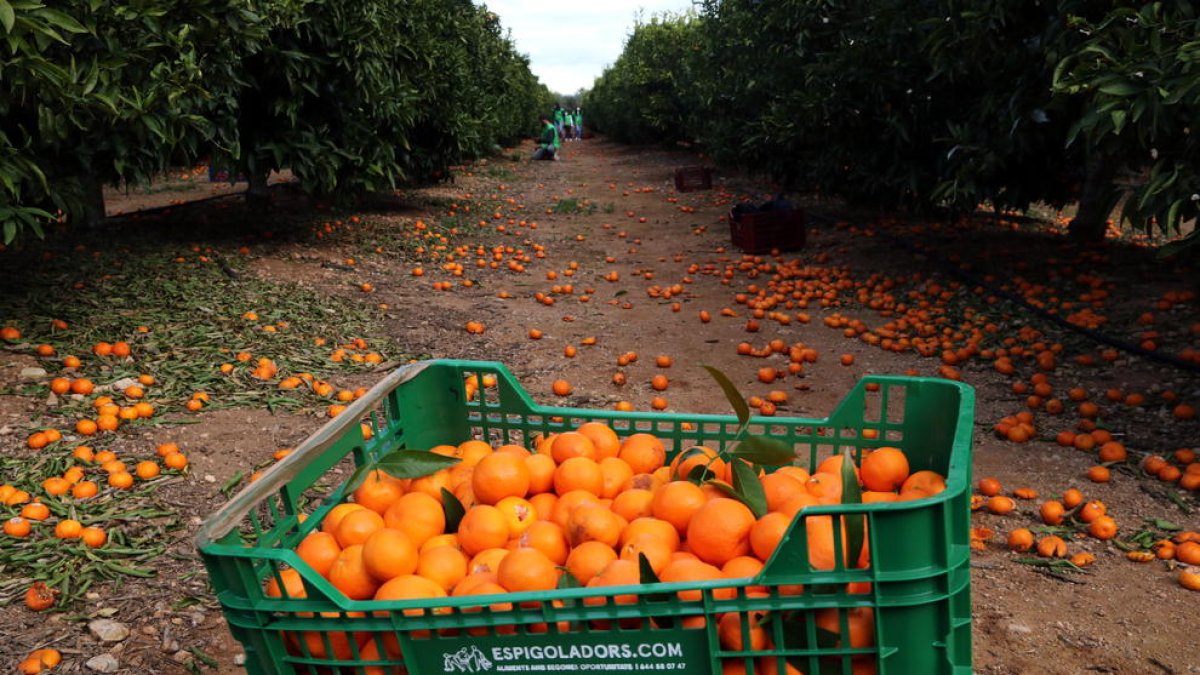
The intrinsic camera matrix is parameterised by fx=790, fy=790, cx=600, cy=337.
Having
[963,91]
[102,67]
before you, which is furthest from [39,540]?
[963,91]

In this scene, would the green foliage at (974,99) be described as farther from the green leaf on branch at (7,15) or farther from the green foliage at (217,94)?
the green leaf on branch at (7,15)

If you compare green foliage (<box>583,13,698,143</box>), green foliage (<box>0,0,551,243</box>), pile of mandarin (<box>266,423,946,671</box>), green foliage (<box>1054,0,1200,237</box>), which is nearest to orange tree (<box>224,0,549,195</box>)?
green foliage (<box>0,0,551,243</box>)

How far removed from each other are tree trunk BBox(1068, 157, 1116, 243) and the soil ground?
10.6 inches

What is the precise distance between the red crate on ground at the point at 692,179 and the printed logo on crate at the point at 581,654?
56.7ft

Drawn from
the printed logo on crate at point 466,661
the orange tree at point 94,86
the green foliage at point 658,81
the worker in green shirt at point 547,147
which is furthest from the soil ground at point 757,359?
the worker in green shirt at point 547,147

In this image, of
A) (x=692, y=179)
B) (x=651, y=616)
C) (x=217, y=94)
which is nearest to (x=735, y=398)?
(x=651, y=616)

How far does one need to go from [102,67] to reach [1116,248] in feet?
32.0

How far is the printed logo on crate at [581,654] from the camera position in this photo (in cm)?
179

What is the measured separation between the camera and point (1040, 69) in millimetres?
6570

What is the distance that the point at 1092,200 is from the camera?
8.80m

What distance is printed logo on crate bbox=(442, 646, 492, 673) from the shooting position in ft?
6.18

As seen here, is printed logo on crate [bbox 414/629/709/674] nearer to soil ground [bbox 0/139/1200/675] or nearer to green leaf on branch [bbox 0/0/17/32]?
soil ground [bbox 0/139/1200/675]

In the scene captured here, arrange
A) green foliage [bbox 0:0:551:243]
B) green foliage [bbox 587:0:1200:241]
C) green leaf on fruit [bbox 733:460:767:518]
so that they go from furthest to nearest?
green foliage [bbox 0:0:551:243] → green foliage [bbox 587:0:1200:241] → green leaf on fruit [bbox 733:460:767:518]

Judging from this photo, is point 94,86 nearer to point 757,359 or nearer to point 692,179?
point 757,359
